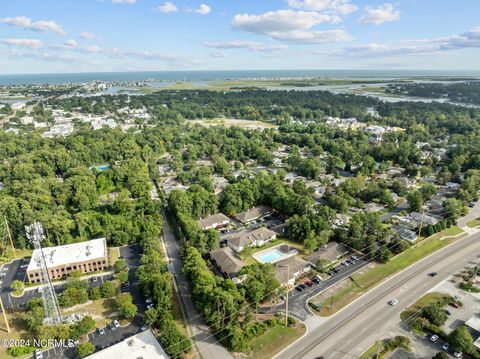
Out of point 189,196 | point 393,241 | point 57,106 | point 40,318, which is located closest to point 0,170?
point 189,196

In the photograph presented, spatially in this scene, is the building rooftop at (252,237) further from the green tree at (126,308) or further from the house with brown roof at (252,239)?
the green tree at (126,308)

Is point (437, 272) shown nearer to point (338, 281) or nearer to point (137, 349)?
point (338, 281)

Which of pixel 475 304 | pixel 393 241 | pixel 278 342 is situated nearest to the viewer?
pixel 278 342

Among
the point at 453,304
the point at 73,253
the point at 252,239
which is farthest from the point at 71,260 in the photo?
the point at 453,304

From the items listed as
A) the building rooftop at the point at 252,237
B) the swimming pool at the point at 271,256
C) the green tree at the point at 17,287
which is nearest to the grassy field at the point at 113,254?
the green tree at the point at 17,287

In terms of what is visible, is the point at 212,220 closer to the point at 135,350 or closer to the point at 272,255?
the point at 272,255
